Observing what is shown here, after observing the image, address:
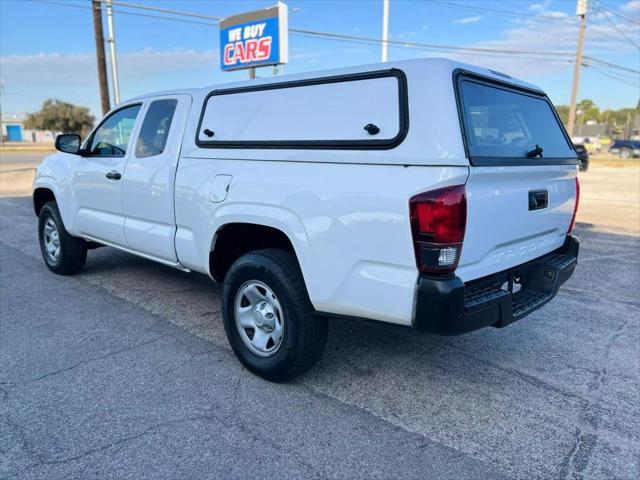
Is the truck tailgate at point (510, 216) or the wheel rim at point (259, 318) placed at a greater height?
the truck tailgate at point (510, 216)

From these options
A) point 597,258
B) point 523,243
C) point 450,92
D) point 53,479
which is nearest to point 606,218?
point 597,258

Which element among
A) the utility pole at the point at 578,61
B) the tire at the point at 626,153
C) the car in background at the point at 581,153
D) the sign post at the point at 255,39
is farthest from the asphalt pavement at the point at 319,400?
the tire at the point at 626,153

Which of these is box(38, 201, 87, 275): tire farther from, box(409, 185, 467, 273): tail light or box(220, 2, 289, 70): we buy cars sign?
box(220, 2, 289, 70): we buy cars sign

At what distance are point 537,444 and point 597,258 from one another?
506cm

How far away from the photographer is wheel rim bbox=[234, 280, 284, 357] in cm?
318

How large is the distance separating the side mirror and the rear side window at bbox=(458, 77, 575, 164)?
4034 millimetres

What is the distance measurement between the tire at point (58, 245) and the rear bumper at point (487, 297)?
439 centimetres

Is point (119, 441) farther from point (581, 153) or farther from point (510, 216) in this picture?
point (581, 153)

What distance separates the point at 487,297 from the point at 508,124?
1269mm

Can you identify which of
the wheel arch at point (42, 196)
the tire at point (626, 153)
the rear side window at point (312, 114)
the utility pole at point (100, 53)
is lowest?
the tire at point (626, 153)

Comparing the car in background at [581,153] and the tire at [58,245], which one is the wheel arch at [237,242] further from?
the tire at [58,245]

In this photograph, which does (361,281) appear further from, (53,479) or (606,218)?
(606,218)

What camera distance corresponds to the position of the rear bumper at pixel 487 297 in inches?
96.3

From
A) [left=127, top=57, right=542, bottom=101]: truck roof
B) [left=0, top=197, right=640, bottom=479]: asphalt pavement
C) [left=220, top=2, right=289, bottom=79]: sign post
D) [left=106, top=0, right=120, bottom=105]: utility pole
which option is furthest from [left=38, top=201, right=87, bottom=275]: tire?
[left=106, top=0, right=120, bottom=105]: utility pole
